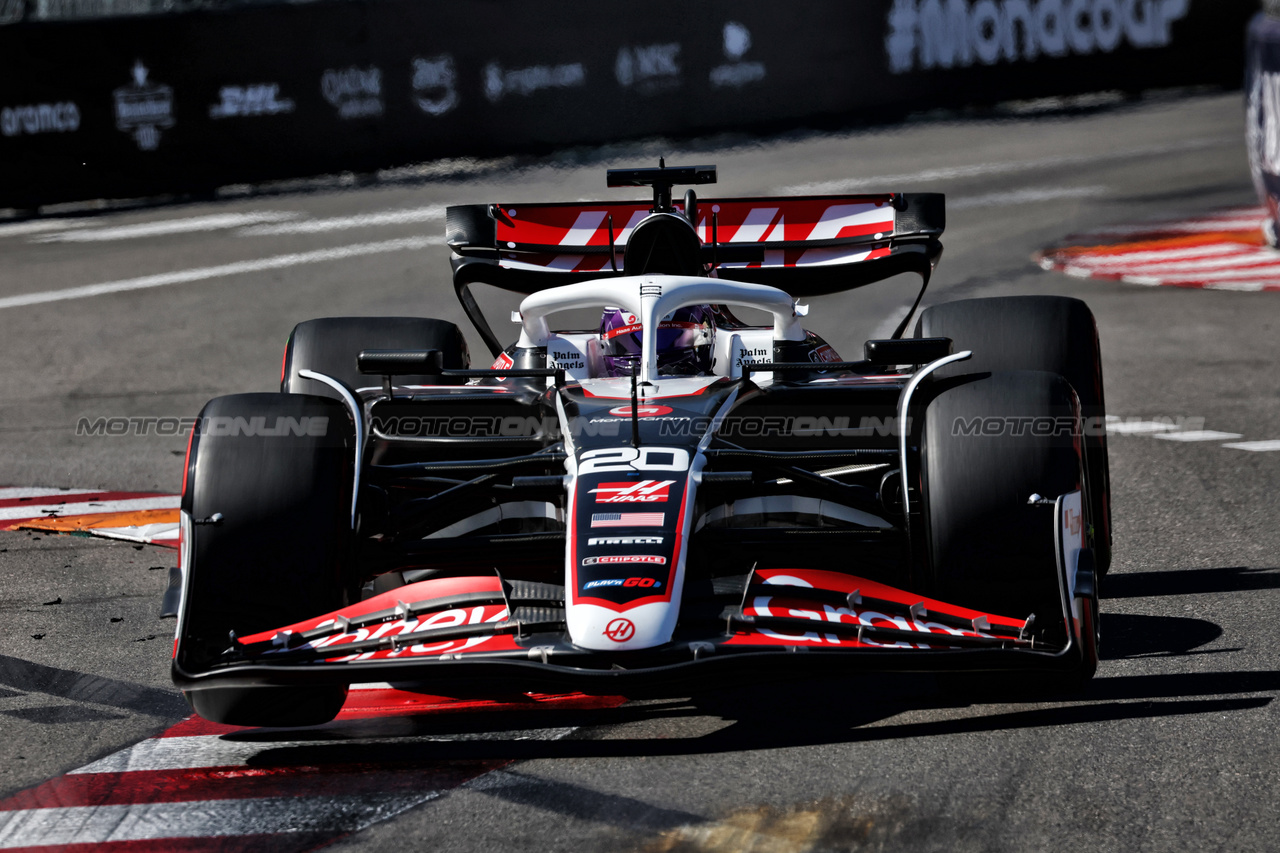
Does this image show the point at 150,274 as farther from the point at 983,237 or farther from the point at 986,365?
the point at 986,365

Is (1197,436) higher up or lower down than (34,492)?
lower down

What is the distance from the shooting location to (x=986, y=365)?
5.54m

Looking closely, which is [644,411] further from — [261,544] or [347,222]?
[347,222]

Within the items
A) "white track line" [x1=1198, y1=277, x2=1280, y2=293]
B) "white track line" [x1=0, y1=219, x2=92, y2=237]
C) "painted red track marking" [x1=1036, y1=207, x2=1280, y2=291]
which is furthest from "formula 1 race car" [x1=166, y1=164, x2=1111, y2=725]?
"white track line" [x1=0, y1=219, x2=92, y2=237]

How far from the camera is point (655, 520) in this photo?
4164 mm

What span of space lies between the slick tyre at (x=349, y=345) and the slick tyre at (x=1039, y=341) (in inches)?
74.3

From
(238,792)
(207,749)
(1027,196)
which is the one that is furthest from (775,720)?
(1027,196)

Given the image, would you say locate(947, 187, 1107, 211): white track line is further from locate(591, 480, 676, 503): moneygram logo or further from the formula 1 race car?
locate(591, 480, 676, 503): moneygram logo

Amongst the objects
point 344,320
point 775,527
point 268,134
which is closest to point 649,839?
point 775,527

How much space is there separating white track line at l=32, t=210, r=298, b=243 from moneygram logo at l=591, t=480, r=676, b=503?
39.0ft

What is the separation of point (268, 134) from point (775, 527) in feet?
43.7

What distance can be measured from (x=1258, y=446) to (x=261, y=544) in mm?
5046

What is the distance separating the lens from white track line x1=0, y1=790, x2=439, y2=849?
12.2 feet

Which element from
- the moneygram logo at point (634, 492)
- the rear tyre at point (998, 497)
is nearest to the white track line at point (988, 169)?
the rear tyre at point (998, 497)
